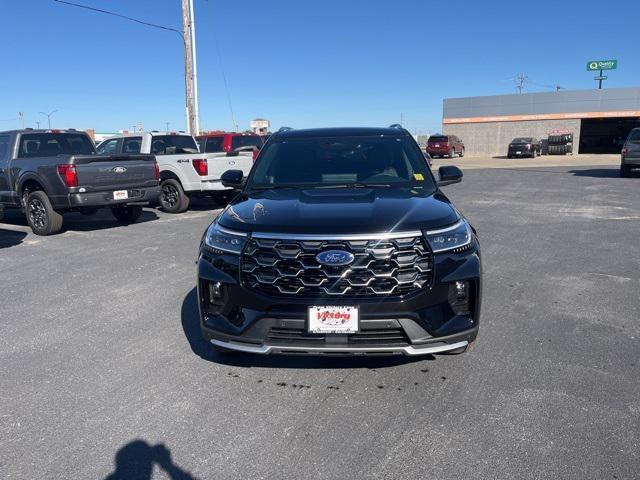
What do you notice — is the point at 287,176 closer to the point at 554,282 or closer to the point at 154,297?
the point at 154,297

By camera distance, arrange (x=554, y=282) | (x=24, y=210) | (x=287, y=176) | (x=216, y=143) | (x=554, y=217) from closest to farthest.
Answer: (x=287, y=176) < (x=554, y=282) < (x=24, y=210) < (x=554, y=217) < (x=216, y=143)

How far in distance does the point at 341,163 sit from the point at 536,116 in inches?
1796

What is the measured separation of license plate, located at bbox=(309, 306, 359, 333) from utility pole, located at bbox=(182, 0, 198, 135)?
17964 millimetres

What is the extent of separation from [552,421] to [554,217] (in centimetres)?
867

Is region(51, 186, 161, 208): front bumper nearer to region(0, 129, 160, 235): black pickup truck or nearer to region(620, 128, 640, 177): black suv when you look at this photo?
region(0, 129, 160, 235): black pickup truck

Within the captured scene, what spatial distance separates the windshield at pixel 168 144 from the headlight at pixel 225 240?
371 inches

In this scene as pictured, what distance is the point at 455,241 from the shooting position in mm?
3287

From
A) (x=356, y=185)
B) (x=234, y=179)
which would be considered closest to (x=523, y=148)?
(x=234, y=179)

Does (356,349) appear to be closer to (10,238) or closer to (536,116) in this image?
(10,238)

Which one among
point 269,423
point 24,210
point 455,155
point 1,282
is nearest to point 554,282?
point 269,423

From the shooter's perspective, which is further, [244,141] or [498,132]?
[498,132]

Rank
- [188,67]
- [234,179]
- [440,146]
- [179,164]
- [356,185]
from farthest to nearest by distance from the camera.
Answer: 1. [440,146]
2. [188,67]
3. [179,164]
4. [234,179]
5. [356,185]

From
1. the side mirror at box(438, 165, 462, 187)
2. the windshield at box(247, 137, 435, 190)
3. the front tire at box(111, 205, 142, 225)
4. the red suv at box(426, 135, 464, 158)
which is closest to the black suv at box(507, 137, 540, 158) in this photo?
the red suv at box(426, 135, 464, 158)

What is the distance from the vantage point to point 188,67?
19.8 m
